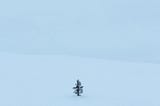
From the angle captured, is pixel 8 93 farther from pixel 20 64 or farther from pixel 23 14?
pixel 23 14

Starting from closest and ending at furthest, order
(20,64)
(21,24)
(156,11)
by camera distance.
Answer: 1. (20,64)
2. (21,24)
3. (156,11)

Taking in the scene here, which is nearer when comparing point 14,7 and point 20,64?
point 20,64

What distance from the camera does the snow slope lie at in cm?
1662

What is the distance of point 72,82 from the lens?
19328 millimetres

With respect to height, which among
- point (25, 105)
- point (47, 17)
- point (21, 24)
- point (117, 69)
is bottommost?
point (25, 105)

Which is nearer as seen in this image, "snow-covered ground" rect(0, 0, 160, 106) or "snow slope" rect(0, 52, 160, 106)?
"snow slope" rect(0, 52, 160, 106)

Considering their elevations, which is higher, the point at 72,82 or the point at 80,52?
the point at 80,52

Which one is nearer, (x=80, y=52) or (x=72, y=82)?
(x=72, y=82)

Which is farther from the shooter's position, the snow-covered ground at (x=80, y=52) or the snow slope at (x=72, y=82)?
the snow-covered ground at (x=80, y=52)

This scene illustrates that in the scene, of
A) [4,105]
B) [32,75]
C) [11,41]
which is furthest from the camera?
[11,41]

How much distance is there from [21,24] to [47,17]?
8979 mm

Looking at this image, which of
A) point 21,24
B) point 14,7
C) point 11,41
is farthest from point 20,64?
point 14,7

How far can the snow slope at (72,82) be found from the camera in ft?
54.5

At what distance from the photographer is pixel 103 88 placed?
18.8 metres
